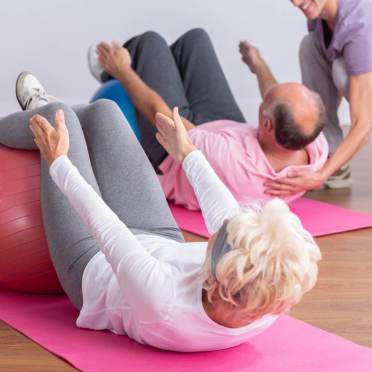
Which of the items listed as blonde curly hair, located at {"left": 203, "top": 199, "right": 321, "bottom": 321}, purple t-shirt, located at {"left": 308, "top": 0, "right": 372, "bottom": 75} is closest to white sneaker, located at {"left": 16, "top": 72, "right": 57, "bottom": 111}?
purple t-shirt, located at {"left": 308, "top": 0, "right": 372, "bottom": 75}

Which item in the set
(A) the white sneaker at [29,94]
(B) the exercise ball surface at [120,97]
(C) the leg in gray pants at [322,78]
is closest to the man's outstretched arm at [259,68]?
(C) the leg in gray pants at [322,78]

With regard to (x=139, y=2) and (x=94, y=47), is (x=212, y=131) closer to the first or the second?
(x=94, y=47)

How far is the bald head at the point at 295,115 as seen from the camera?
3639 millimetres

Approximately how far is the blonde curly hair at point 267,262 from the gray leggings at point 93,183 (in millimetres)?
621

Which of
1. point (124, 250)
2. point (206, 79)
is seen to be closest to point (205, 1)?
point (206, 79)

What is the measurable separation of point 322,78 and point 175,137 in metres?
1.95

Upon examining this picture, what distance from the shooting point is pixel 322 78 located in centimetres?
449

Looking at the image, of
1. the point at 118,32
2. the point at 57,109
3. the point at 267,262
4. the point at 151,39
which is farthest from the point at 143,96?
the point at 267,262

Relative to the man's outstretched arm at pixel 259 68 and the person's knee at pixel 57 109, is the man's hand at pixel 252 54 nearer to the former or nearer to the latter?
the man's outstretched arm at pixel 259 68

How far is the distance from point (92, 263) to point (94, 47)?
6.35 ft

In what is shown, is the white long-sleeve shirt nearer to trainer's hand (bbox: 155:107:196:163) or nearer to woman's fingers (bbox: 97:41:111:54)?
trainer's hand (bbox: 155:107:196:163)

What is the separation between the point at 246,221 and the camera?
2.09 meters

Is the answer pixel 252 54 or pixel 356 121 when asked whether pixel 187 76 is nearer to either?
pixel 252 54

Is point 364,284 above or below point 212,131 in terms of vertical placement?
below
